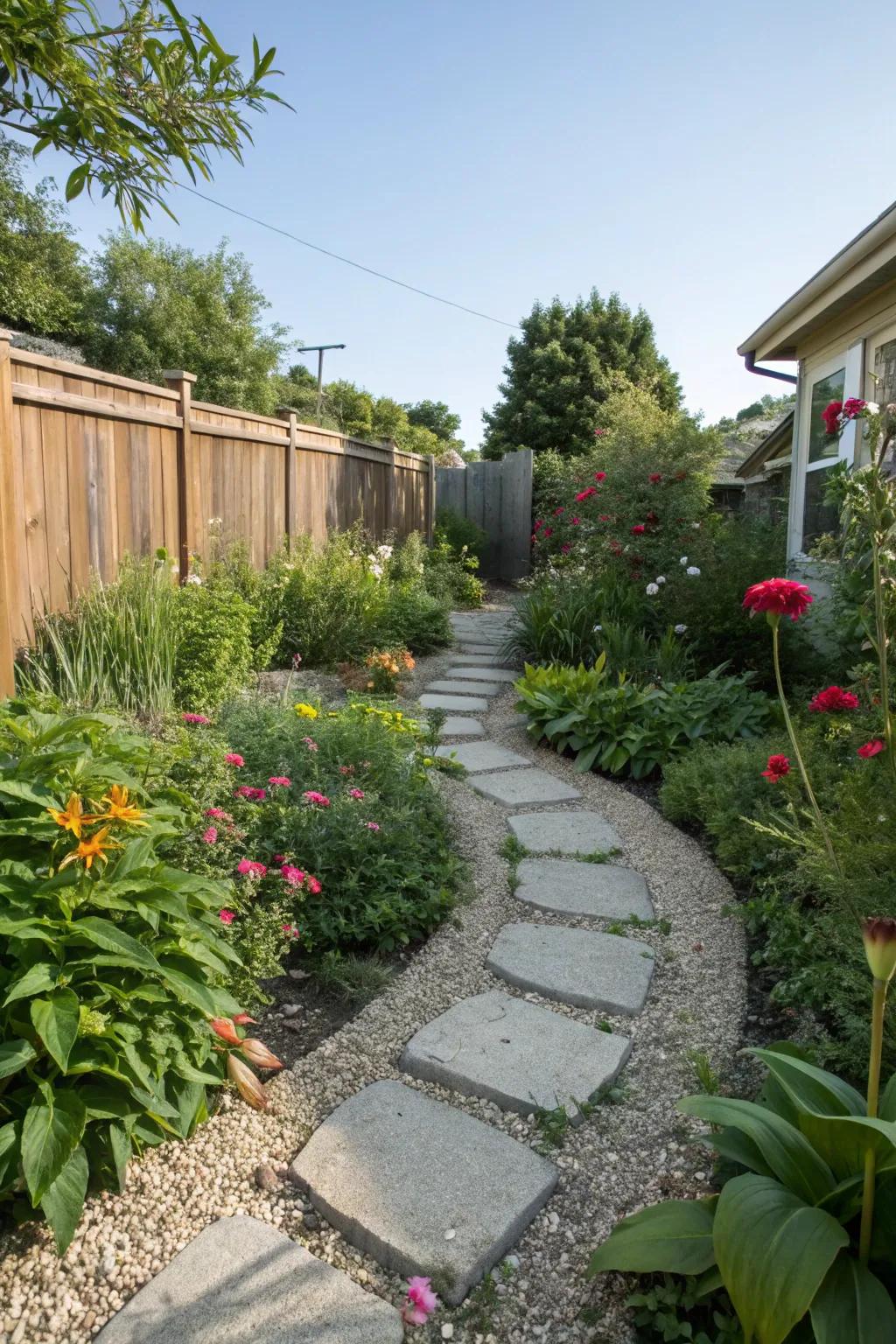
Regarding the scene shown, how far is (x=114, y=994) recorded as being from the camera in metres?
1.32

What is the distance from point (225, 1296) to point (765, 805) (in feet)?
7.07

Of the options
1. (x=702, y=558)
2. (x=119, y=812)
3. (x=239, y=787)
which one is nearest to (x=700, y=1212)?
(x=119, y=812)

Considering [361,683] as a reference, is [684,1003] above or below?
below

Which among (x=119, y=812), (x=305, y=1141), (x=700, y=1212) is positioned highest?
(x=119, y=812)

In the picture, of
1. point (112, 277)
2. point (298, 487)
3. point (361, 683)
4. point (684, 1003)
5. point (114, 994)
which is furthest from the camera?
point (112, 277)

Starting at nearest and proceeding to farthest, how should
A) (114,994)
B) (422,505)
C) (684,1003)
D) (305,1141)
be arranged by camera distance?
1. (114,994)
2. (305,1141)
3. (684,1003)
4. (422,505)

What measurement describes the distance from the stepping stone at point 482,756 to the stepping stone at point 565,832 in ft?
2.02

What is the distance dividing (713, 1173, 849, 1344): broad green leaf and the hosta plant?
837mm

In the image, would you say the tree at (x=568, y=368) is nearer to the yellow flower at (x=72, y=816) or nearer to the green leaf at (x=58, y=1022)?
the yellow flower at (x=72, y=816)

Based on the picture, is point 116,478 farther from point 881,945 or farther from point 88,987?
point 881,945

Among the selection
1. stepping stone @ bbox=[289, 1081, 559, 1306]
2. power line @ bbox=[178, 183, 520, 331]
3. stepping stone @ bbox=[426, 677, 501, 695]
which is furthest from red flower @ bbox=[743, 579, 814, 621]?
power line @ bbox=[178, 183, 520, 331]

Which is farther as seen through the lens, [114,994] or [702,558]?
[702,558]

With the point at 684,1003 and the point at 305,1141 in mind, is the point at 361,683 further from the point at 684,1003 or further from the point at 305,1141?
the point at 305,1141

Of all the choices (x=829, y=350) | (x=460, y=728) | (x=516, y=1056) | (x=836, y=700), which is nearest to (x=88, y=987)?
(x=516, y=1056)
